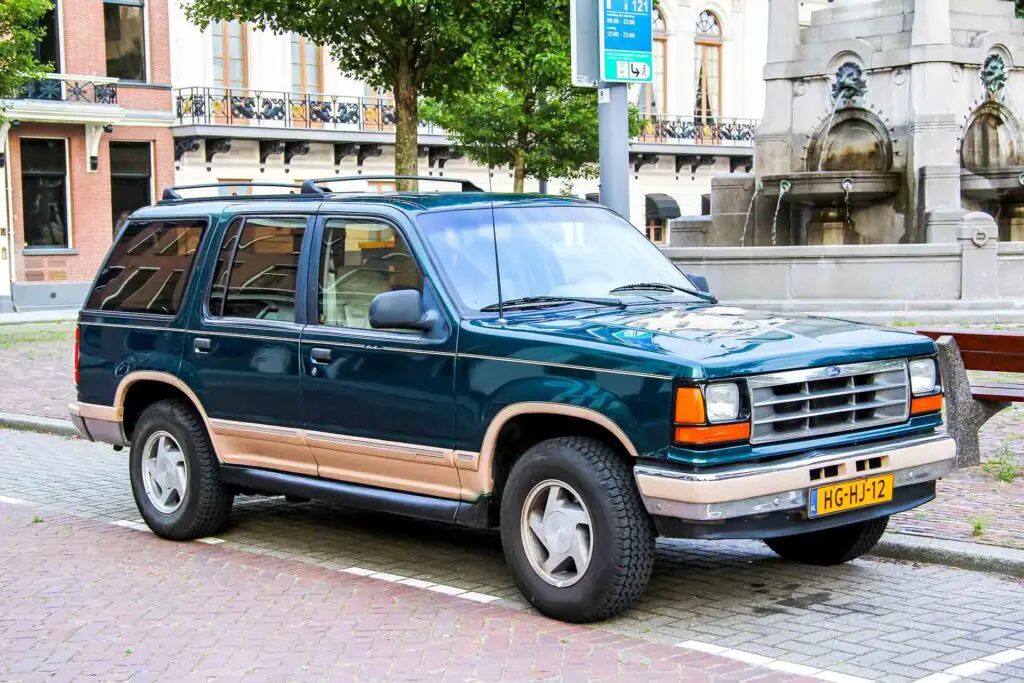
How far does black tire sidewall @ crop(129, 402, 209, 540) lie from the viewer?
27.5ft

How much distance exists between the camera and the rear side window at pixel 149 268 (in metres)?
8.62

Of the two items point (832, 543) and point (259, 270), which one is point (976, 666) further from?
point (259, 270)

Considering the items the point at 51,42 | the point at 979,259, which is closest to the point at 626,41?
the point at 979,259

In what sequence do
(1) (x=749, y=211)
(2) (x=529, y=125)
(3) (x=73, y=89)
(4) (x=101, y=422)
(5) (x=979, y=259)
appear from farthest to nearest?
1. (2) (x=529, y=125)
2. (3) (x=73, y=89)
3. (1) (x=749, y=211)
4. (5) (x=979, y=259)
5. (4) (x=101, y=422)

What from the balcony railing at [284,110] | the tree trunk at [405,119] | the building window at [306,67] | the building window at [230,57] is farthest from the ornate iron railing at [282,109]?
the tree trunk at [405,119]

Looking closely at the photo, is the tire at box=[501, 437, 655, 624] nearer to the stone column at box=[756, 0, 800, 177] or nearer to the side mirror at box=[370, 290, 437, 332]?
the side mirror at box=[370, 290, 437, 332]

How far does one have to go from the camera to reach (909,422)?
22.5 feet

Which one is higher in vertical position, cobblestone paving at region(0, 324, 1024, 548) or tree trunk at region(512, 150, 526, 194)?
tree trunk at region(512, 150, 526, 194)

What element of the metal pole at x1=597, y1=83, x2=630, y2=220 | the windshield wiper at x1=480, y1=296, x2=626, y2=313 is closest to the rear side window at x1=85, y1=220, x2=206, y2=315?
the windshield wiper at x1=480, y1=296, x2=626, y2=313

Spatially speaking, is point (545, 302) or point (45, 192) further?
point (45, 192)

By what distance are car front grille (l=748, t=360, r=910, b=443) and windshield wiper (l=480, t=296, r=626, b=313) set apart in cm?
124

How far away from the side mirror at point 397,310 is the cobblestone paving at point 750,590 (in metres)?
1.34

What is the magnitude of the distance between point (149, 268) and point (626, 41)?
3.78 metres

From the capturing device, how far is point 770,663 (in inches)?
231
